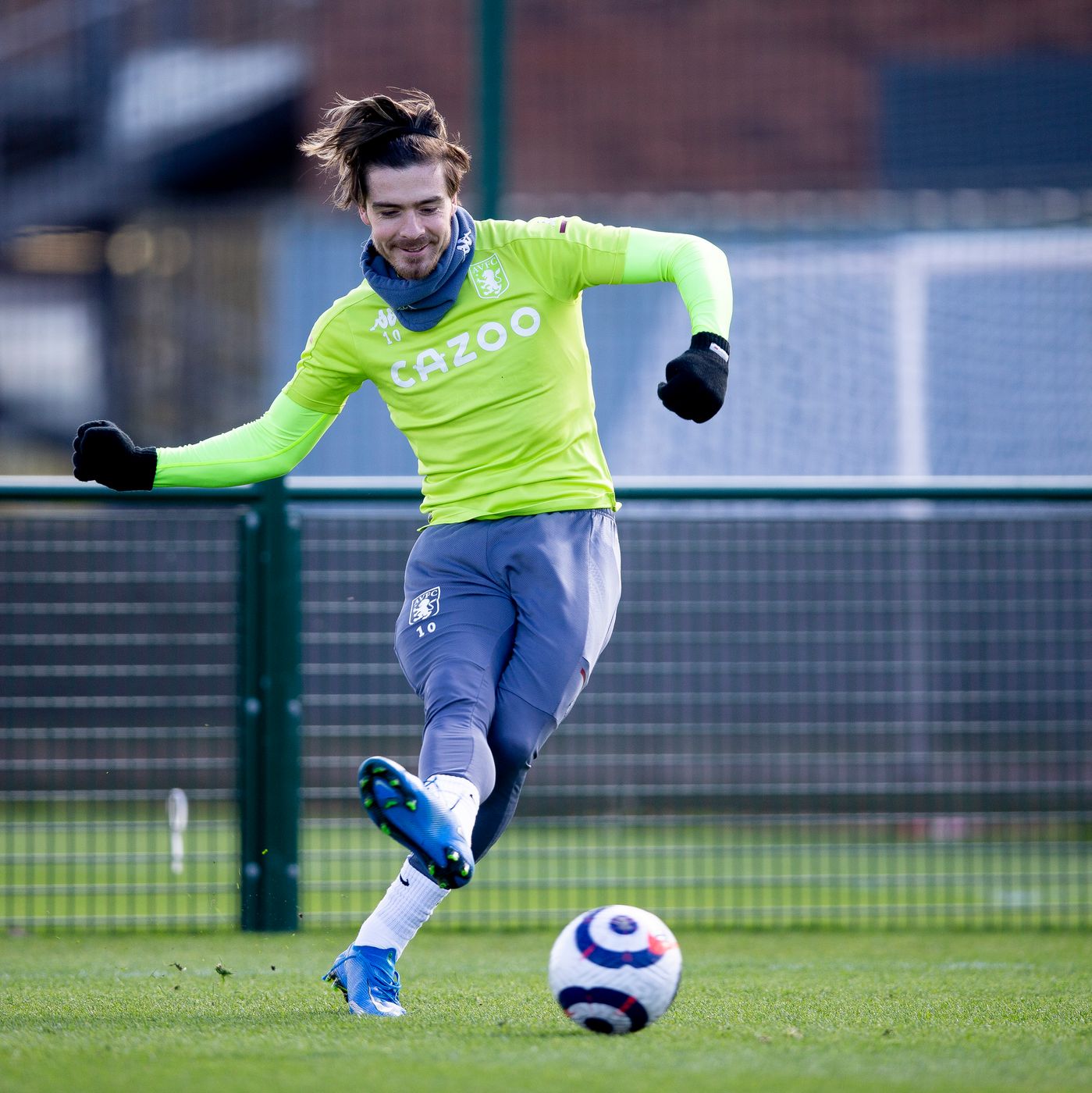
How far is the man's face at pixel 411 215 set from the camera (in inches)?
149

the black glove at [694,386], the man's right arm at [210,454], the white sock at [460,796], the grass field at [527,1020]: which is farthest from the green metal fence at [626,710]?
the black glove at [694,386]

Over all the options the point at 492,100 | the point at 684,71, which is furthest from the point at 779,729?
the point at 684,71

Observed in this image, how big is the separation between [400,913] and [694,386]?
58.2 inches

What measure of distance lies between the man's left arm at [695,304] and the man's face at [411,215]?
0.47 m

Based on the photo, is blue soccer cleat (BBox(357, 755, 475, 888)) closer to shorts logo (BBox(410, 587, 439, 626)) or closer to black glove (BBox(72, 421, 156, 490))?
shorts logo (BBox(410, 587, 439, 626))

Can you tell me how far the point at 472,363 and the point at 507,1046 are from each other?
1.58 metres

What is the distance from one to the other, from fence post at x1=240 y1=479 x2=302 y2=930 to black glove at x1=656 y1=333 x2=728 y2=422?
8.39ft

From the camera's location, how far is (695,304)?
12.3 feet

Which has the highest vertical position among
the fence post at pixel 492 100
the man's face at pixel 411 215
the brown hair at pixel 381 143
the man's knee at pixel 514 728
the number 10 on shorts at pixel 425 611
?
the fence post at pixel 492 100

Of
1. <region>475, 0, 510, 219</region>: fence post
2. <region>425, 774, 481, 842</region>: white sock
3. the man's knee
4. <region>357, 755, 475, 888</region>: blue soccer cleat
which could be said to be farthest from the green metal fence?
<region>357, 755, 475, 888</region>: blue soccer cleat

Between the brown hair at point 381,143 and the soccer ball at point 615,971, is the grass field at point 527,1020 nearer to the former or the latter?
the soccer ball at point 615,971

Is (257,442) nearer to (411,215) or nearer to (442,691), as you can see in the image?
(411,215)

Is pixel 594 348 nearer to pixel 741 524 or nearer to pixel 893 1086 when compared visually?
pixel 741 524

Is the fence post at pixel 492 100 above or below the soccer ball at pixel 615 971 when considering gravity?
above
